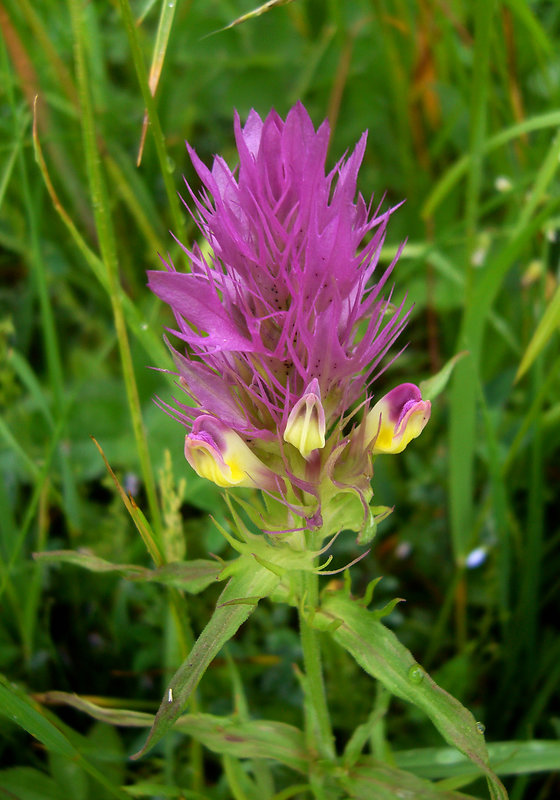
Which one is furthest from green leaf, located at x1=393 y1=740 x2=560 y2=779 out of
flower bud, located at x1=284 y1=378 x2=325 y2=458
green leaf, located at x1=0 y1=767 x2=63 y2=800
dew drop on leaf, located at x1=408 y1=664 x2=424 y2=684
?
flower bud, located at x1=284 y1=378 x2=325 y2=458

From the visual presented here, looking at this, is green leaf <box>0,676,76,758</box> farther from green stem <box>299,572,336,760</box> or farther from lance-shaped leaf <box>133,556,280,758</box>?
green stem <box>299,572,336,760</box>

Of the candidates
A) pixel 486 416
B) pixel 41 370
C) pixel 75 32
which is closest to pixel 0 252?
pixel 41 370

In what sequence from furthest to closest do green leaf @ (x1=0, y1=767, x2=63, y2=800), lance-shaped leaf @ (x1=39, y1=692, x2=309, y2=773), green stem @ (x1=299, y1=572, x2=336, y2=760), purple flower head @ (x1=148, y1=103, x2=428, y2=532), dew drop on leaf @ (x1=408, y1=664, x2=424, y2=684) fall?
1. green leaf @ (x1=0, y1=767, x2=63, y2=800)
2. lance-shaped leaf @ (x1=39, y1=692, x2=309, y2=773)
3. green stem @ (x1=299, y1=572, x2=336, y2=760)
4. dew drop on leaf @ (x1=408, y1=664, x2=424, y2=684)
5. purple flower head @ (x1=148, y1=103, x2=428, y2=532)

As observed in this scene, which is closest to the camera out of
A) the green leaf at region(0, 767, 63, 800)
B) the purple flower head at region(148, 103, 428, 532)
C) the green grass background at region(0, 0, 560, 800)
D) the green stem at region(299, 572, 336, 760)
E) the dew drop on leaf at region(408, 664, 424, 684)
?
the purple flower head at region(148, 103, 428, 532)

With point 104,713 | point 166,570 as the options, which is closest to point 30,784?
point 104,713

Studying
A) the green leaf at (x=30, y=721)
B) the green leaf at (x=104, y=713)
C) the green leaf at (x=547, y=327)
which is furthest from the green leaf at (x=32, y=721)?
the green leaf at (x=547, y=327)

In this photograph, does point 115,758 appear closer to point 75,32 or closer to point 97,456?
point 97,456

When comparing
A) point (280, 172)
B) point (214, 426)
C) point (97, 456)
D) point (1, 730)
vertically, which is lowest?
point (1, 730)
